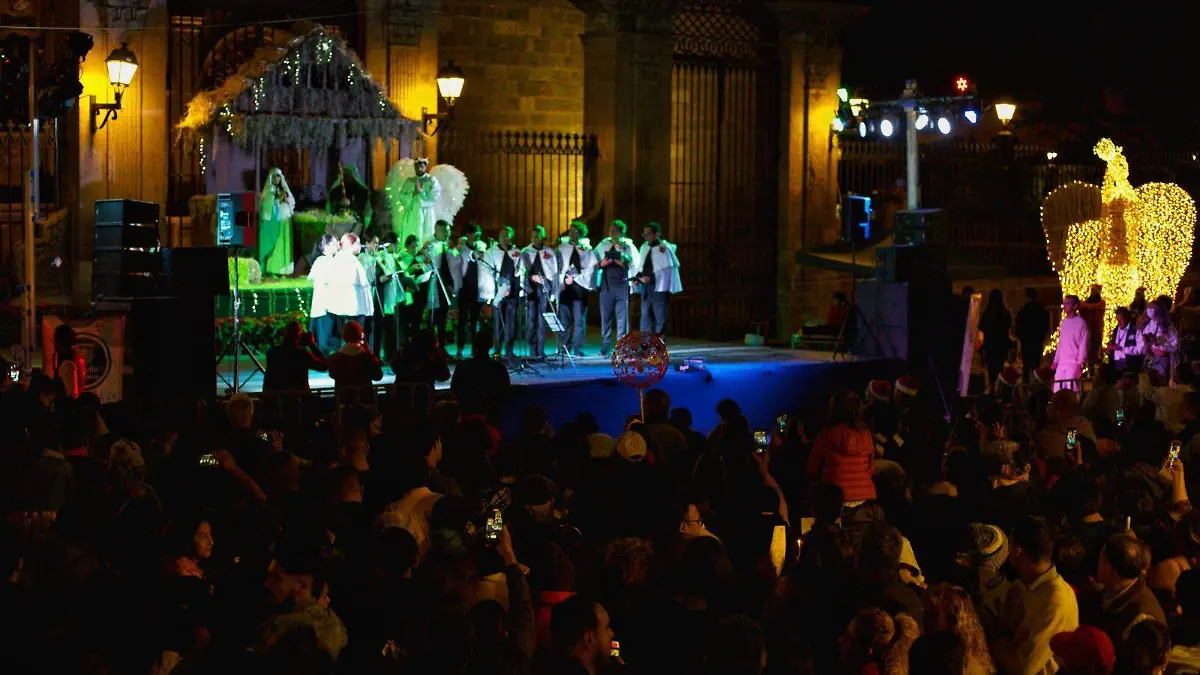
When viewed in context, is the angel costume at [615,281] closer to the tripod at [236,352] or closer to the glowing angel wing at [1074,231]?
the tripod at [236,352]

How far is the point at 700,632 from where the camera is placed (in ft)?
22.1

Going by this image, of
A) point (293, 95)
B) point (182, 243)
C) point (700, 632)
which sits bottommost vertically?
point (700, 632)

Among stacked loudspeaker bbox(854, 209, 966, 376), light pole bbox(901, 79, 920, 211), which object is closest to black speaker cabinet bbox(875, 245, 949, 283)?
stacked loudspeaker bbox(854, 209, 966, 376)

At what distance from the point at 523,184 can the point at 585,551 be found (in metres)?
19.2

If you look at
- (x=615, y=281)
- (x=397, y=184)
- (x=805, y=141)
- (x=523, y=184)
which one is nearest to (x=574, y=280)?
(x=615, y=281)

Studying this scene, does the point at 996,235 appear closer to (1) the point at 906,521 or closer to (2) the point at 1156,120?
(2) the point at 1156,120

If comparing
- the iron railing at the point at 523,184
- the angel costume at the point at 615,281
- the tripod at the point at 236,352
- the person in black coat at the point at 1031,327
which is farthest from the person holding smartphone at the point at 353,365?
the iron railing at the point at 523,184

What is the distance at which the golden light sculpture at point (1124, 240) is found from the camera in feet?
70.5

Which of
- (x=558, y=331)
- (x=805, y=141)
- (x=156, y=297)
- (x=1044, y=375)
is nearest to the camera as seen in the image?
(x=156, y=297)

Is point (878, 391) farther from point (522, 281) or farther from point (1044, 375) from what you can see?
point (522, 281)

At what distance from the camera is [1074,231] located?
2150 centimetres

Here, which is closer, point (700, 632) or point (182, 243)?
point (700, 632)

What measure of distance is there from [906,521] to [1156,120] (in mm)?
28908

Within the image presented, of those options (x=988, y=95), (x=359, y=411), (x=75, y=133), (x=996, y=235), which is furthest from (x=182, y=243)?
(x=988, y=95)
